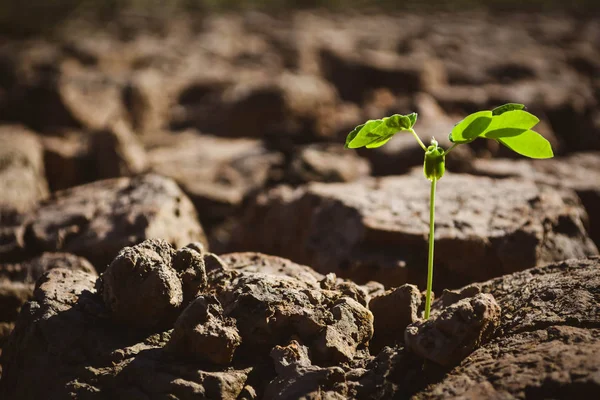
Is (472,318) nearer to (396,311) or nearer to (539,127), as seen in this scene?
(396,311)

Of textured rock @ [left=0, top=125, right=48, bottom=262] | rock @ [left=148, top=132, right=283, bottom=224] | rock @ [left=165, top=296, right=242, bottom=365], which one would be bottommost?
rock @ [left=148, top=132, right=283, bottom=224]

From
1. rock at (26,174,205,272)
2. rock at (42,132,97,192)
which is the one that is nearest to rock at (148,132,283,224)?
rock at (42,132,97,192)

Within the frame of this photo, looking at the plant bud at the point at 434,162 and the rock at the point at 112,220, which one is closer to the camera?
the plant bud at the point at 434,162

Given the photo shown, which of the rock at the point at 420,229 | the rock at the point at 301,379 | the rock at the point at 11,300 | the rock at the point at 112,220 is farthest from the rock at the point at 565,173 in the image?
the rock at the point at 11,300

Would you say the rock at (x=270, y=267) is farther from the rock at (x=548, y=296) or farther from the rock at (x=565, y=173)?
the rock at (x=565, y=173)

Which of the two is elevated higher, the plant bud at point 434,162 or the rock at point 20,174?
the plant bud at point 434,162

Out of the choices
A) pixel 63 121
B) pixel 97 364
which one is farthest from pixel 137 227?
pixel 63 121

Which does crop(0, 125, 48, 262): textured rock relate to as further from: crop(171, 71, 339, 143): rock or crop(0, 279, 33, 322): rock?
crop(171, 71, 339, 143): rock
